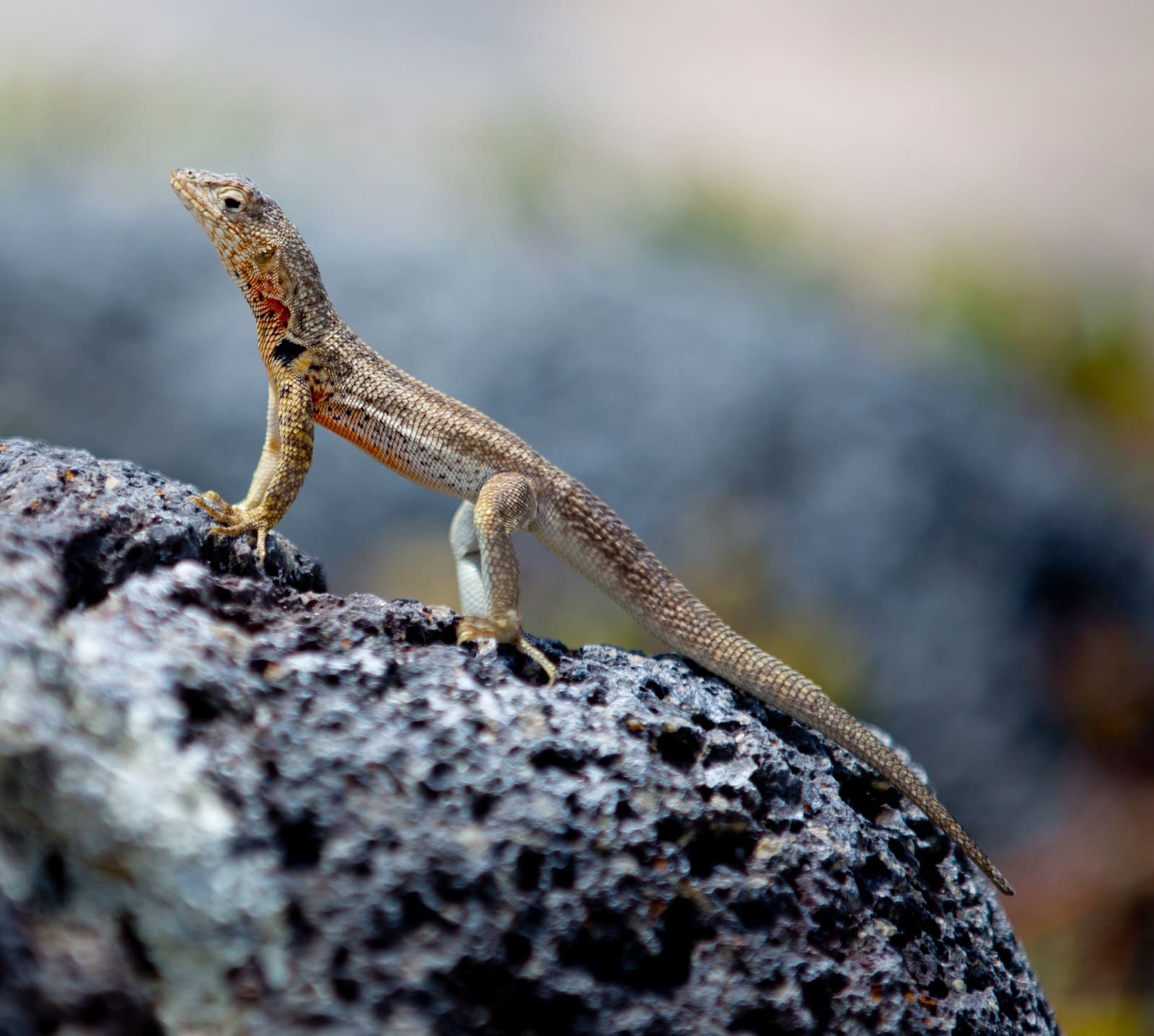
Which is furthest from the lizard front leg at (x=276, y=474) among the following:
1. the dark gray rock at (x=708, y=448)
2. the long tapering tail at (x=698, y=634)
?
the dark gray rock at (x=708, y=448)

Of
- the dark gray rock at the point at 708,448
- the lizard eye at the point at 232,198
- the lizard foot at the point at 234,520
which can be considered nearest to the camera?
the lizard foot at the point at 234,520

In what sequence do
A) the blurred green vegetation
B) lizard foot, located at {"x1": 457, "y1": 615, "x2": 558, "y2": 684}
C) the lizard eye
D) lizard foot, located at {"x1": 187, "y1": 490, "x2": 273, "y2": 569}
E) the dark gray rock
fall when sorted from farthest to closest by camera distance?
the blurred green vegetation, the dark gray rock, the lizard eye, lizard foot, located at {"x1": 187, "y1": 490, "x2": 273, "y2": 569}, lizard foot, located at {"x1": 457, "y1": 615, "x2": 558, "y2": 684}

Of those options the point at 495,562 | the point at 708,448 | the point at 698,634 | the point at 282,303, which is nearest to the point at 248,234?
the point at 282,303

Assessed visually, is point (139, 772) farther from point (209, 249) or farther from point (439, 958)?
point (209, 249)

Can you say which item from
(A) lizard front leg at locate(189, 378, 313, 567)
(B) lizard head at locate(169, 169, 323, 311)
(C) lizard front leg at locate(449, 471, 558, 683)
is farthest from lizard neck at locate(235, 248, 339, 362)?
(C) lizard front leg at locate(449, 471, 558, 683)

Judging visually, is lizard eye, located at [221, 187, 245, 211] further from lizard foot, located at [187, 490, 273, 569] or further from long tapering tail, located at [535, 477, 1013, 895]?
long tapering tail, located at [535, 477, 1013, 895]

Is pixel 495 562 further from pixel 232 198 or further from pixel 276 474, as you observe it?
pixel 232 198

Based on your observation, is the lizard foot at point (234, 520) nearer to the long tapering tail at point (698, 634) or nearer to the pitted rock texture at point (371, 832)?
the pitted rock texture at point (371, 832)
